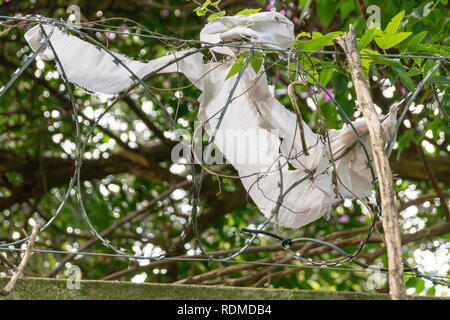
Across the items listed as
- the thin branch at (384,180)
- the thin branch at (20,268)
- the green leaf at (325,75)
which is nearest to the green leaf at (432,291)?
the green leaf at (325,75)

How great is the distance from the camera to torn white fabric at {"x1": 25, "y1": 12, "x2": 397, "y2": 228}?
45.8 inches

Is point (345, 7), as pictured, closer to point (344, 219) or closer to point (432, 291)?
point (432, 291)

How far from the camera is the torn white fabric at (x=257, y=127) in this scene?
116cm

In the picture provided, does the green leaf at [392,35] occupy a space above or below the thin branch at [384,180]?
above

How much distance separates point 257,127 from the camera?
1.23 metres

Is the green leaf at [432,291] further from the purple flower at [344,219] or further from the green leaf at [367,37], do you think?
the green leaf at [367,37]

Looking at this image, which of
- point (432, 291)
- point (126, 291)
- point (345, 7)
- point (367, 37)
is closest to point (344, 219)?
point (432, 291)

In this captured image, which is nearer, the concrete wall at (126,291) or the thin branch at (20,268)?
the thin branch at (20,268)

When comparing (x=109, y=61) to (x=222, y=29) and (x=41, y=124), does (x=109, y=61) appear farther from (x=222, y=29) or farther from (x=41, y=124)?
(x=41, y=124)

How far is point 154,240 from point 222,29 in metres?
1.80

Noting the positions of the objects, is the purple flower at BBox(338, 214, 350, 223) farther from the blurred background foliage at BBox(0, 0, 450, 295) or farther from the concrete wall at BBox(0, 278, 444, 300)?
the concrete wall at BBox(0, 278, 444, 300)

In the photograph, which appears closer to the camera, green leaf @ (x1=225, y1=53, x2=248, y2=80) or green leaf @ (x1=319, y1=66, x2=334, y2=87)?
green leaf @ (x1=225, y1=53, x2=248, y2=80)

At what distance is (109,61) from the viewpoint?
120 cm

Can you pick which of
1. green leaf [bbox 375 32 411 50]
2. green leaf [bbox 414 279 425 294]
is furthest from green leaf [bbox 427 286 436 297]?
green leaf [bbox 375 32 411 50]
